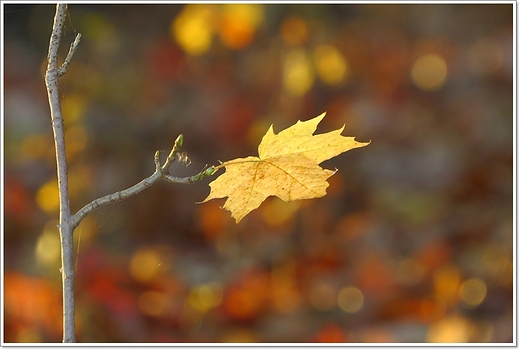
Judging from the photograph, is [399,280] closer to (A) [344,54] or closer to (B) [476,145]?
(B) [476,145]

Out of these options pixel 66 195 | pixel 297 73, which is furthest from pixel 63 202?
pixel 297 73

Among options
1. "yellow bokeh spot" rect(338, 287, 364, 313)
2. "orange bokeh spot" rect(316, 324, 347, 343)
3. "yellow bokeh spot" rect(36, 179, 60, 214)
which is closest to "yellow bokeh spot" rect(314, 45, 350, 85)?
"yellow bokeh spot" rect(338, 287, 364, 313)

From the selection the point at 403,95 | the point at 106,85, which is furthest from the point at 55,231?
the point at 403,95

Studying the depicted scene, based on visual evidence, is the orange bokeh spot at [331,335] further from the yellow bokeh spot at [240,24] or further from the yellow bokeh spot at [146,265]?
the yellow bokeh spot at [240,24]

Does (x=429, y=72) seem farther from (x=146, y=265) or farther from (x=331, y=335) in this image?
(x=146, y=265)

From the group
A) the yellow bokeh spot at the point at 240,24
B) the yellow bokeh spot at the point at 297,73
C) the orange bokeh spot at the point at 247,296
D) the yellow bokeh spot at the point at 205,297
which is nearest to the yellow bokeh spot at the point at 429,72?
the yellow bokeh spot at the point at 297,73
